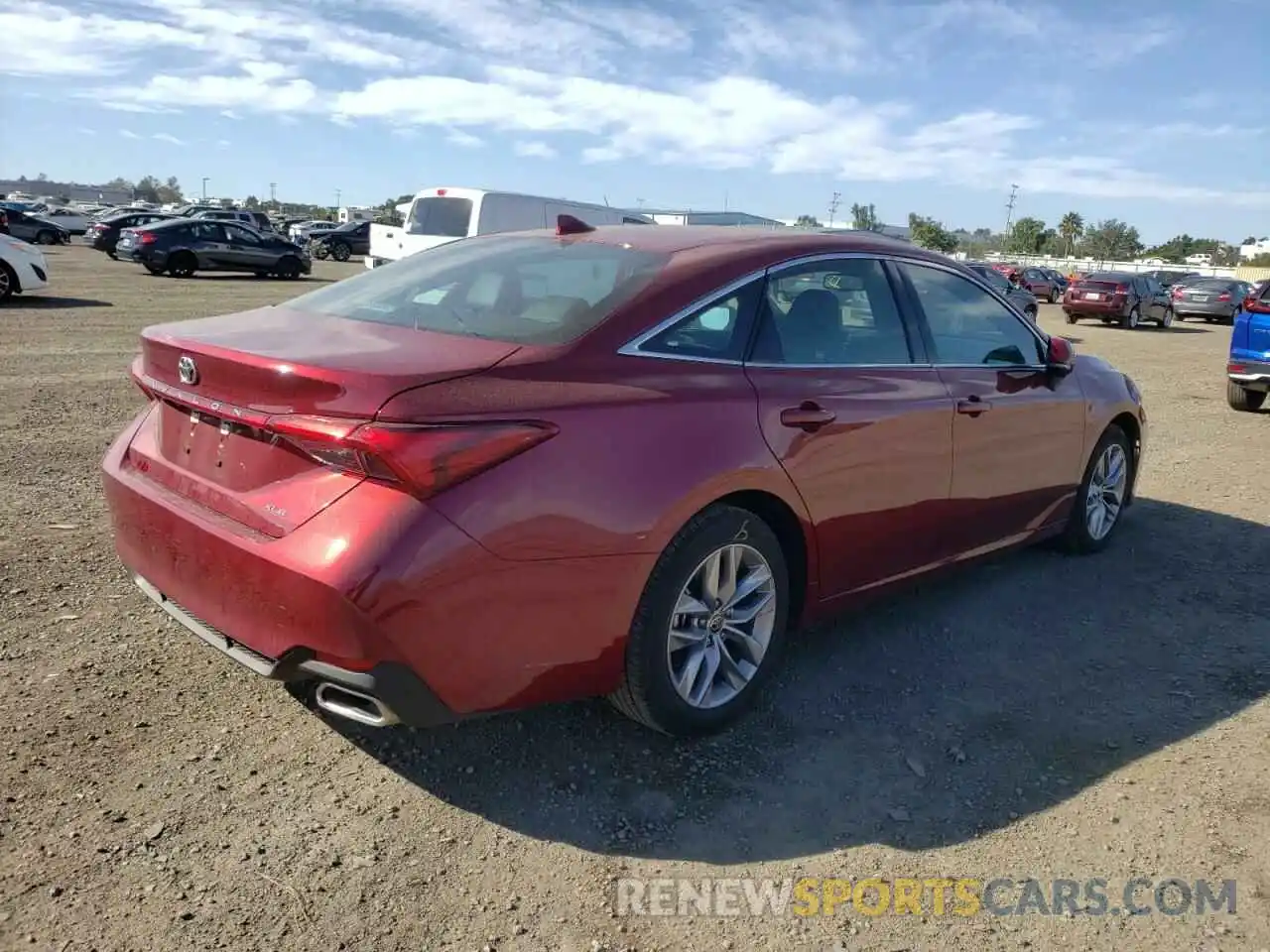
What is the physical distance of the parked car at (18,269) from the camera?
15.3 meters

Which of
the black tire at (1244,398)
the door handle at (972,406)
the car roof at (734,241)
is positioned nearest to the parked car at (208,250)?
the black tire at (1244,398)

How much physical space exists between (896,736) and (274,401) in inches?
90.2

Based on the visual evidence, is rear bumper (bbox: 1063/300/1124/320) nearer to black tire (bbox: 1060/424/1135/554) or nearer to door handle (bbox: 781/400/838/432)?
black tire (bbox: 1060/424/1135/554)

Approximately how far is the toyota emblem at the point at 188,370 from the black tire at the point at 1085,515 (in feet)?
13.9

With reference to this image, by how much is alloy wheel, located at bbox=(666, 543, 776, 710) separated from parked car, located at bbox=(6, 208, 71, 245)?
4433 centimetres

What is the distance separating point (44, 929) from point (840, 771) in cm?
220

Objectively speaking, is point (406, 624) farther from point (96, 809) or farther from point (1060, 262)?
point (1060, 262)

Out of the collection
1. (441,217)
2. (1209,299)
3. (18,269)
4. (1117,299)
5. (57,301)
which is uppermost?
(441,217)

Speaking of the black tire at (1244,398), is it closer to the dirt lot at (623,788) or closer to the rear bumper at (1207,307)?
the dirt lot at (623,788)

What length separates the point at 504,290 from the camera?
341 cm

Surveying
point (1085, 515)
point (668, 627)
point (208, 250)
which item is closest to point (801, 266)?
point (668, 627)

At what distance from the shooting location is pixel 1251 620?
4.62 m

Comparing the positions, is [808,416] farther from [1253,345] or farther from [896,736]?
[1253,345]

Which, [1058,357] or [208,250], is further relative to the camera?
[208,250]
